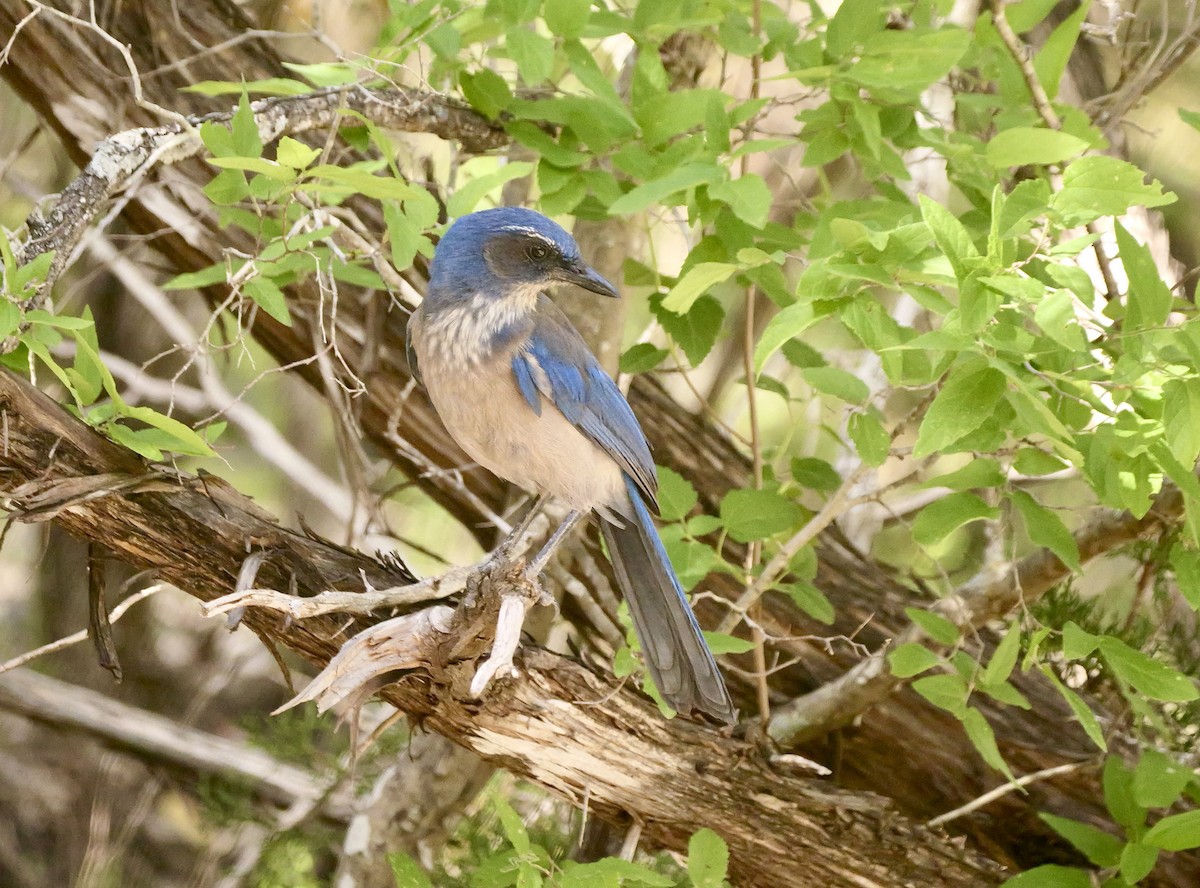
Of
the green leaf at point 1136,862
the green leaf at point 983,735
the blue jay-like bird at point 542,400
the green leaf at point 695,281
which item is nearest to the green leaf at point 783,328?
the green leaf at point 695,281

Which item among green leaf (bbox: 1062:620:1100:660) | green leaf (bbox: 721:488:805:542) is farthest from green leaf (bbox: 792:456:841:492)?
green leaf (bbox: 1062:620:1100:660)

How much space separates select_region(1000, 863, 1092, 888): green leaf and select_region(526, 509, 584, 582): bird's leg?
4.75 feet

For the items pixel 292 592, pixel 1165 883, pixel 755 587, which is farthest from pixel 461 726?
pixel 1165 883

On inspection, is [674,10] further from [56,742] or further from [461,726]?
[56,742]

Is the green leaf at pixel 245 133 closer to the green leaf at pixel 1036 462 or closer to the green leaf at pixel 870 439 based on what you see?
the green leaf at pixel 870 439

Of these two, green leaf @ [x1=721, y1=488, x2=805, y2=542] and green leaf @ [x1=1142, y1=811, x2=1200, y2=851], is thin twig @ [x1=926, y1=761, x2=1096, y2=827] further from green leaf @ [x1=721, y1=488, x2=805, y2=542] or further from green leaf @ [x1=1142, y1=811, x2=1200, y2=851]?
green leaf @ [x1=721, y1=488, x2=805, y2=542]

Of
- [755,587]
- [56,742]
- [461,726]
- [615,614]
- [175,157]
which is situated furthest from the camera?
[56,742]

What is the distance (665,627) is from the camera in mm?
3109

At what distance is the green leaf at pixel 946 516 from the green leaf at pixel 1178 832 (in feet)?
2.65

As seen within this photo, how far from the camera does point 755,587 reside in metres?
3.28

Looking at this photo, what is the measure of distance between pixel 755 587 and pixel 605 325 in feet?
3.56

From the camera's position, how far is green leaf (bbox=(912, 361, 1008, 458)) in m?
2.22

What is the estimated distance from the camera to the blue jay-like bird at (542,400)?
308 centimetres

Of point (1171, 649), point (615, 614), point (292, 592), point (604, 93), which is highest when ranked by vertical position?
point (604, 93)
